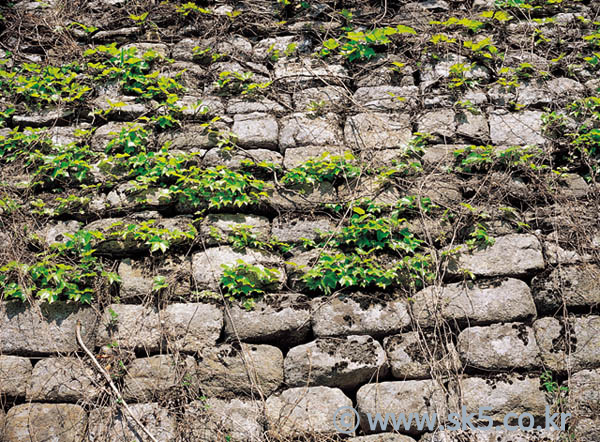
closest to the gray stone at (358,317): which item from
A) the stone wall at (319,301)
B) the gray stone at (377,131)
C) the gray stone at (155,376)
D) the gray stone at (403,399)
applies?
the stone wall at (319,301)

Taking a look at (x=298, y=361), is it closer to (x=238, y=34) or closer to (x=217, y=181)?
(x=217, y=181)

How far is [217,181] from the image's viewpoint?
111 inches

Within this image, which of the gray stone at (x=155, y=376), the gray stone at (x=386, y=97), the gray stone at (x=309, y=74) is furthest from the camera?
the gray stone at (x=309, y=74)

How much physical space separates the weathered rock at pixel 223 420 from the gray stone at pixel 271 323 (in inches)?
13.1

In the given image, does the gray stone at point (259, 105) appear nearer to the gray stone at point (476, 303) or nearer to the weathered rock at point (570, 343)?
the gray stone at point (476, 303)

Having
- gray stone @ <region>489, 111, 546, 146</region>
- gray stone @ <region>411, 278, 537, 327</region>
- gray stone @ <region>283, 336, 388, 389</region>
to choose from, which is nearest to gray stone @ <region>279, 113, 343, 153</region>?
gray stone @ <region>489, 111, 546, 146</region>

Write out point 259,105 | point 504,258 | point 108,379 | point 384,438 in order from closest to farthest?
1. point 384,438
2. point 108,379
3. point 504,258
4. point 259,105

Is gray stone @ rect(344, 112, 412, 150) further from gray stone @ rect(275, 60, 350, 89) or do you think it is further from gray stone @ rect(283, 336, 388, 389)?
gray stone @ rect(283, 336, 388, 389)

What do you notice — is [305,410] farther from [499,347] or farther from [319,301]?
[499,347]

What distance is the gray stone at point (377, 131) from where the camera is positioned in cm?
307

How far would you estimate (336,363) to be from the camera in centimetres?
240

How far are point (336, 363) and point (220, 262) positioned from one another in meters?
0.83

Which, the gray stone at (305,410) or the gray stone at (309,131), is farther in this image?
the gray stone at (309,131)

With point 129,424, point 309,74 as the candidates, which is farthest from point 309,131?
point 129,424
